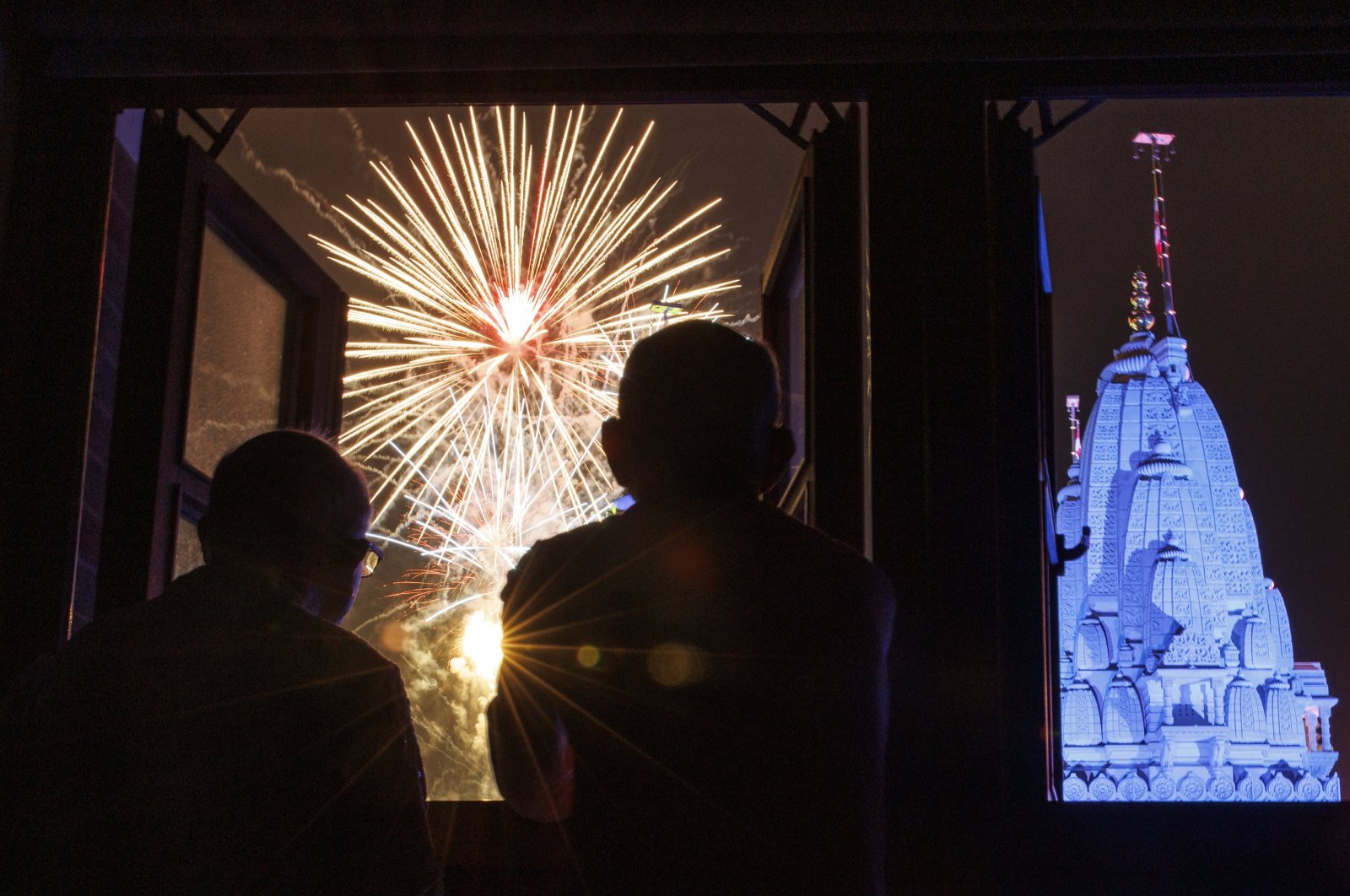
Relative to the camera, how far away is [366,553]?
160 cm

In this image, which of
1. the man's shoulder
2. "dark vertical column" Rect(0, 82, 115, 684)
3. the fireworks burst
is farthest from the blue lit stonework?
the man's shoulder

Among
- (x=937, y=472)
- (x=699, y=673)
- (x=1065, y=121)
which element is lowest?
(x=699, y=673)

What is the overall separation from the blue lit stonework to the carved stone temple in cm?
4

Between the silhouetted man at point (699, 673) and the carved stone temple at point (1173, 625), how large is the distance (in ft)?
131

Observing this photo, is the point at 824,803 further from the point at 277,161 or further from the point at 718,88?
the point at 277,161

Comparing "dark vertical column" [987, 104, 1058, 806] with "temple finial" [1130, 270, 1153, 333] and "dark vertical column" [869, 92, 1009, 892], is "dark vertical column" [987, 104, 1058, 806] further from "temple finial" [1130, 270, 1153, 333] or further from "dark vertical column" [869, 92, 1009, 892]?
"temple finial" [1130, 270, 1153, 333]

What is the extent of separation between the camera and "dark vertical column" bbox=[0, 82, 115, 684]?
2482mm

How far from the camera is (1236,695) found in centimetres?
3997

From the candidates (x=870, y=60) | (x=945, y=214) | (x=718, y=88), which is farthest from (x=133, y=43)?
(x=945, y=214)

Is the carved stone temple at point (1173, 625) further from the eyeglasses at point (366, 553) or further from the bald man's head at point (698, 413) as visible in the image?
the bald man's head at point (698, 413)

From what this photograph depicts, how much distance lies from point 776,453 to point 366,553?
0.63 meters

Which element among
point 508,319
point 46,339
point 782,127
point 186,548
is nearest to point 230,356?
point 186,548

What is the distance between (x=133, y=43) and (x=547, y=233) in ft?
13.8

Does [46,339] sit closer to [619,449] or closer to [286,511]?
[286,511]
